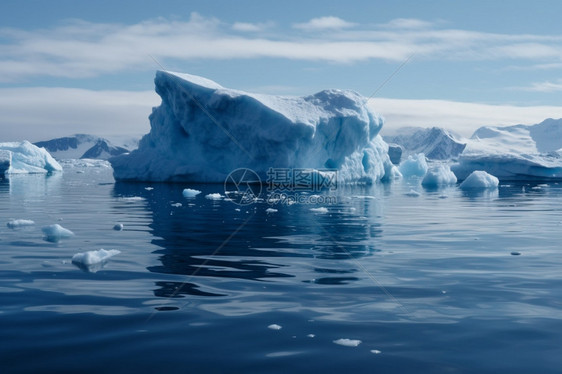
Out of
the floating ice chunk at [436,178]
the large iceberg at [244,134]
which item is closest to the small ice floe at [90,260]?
the large iceberg at [244,134]

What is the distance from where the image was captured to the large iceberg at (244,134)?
22.4 meters

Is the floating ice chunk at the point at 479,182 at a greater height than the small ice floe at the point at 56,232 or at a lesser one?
greater

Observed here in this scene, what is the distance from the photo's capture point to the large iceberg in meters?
22.4

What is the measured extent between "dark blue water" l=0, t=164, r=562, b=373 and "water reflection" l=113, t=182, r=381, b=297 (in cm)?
4

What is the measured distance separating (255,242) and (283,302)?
Result: 329 centimetres

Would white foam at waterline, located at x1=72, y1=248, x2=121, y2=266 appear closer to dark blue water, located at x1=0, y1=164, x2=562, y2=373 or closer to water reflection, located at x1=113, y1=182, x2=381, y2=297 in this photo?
dark blue water, located at x1=0, y1=164, x2=562, y2=373

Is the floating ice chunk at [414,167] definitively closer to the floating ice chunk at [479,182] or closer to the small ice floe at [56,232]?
the floating ice chunk at [479,182]

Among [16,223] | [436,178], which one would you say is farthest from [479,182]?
[16,223]

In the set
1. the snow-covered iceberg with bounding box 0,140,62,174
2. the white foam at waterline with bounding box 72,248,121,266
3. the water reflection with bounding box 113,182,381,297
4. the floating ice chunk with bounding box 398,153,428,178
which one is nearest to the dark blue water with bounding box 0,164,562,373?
the water reflection with bounding box 113,182,381,297

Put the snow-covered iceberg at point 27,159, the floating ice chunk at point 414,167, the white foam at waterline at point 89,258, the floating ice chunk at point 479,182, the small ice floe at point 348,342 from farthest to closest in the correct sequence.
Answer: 1. the snow-covered iceberg at point 27,159
2. the floating ice chunk at point 414,167
3. the floating ice chunk at point 479,182
4. the white foam at waterline at point 89,258
5. the small ice floe at point 348,342

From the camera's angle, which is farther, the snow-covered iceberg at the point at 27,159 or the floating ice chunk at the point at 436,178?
the snow-covered iceberg at the point at 27,159

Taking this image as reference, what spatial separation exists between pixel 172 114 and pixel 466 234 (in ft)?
63.6

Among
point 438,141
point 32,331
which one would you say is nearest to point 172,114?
point 32,331

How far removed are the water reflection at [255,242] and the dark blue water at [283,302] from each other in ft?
0.12
